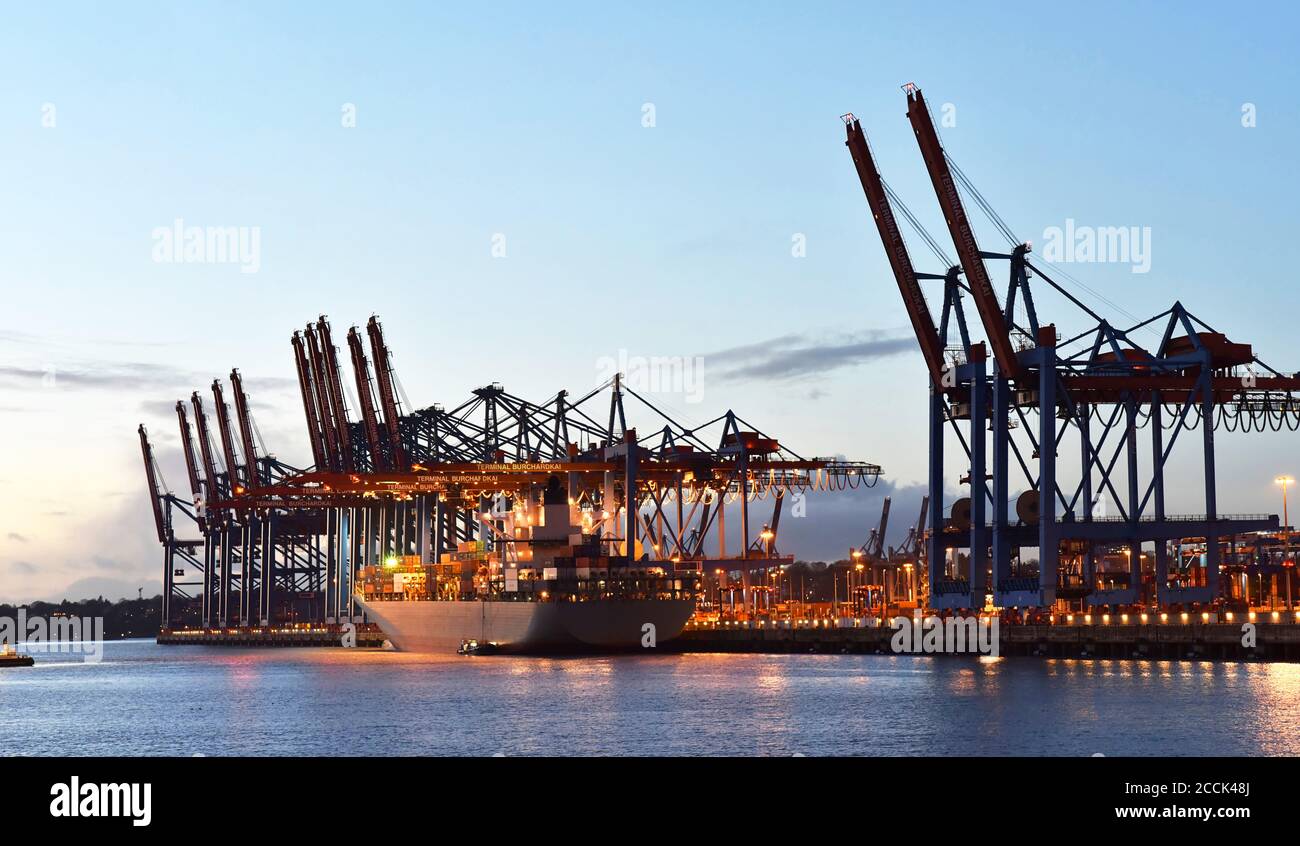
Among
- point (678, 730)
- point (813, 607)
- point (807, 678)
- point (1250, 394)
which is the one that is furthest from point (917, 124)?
point (813, 607)

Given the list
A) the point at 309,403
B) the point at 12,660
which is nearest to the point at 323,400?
the point at 309,403

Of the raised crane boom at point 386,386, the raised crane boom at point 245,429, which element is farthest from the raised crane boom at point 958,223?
the raised crane boom at point 245,429

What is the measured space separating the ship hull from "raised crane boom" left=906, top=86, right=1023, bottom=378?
33.3 meters

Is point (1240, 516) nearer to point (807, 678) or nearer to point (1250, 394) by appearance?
point (1250, 394)

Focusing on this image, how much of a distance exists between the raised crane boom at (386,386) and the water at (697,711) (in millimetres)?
59888

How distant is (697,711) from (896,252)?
43766mm

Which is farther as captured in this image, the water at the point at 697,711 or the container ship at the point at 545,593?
the container ship at the point at 545,593

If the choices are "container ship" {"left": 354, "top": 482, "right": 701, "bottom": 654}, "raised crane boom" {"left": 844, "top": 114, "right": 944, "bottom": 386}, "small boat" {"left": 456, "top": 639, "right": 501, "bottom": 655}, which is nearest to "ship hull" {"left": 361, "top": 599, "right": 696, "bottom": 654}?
"container ship" {"left": 354, "top": 482, "right": 701, "bottom": 654}

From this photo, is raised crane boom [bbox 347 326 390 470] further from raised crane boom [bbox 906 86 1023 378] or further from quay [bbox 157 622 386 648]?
raised crane boom [bbox 906 86 1023 378]

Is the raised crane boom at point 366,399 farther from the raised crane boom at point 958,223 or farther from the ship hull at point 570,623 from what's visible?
the raised crane boom at point 958,223

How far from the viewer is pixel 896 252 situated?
9344 centimetres

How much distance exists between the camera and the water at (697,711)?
45.2 m

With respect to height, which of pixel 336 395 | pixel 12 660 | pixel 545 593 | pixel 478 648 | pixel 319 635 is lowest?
pixel 319 635

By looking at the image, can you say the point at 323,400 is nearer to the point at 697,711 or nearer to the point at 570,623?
the point at 570,623
